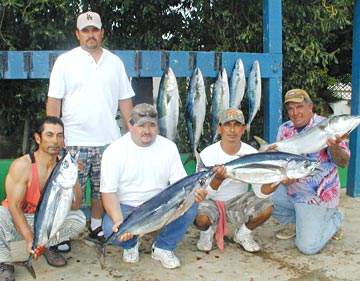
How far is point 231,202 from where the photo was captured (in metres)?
3.85

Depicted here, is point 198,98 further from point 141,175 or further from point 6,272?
point 6,272

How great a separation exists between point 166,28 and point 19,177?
13.8 ft

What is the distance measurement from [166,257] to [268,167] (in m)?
1.02

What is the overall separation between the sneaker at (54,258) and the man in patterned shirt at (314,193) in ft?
6.07

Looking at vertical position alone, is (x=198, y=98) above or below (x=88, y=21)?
below

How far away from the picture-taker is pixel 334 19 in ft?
21.9

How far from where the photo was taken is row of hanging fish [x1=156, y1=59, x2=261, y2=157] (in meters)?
4.41

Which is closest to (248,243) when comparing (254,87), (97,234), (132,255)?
(132,255)

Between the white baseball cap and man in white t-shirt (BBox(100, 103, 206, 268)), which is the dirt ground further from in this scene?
the white baseball cap

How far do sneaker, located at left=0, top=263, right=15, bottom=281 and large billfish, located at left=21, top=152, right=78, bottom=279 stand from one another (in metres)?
0.27

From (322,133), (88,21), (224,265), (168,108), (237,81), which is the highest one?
(88,21)

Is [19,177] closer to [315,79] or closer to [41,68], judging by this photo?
[41,68]

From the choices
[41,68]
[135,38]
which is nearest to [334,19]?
[135,38]

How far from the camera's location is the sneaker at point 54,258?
11.5 feet
